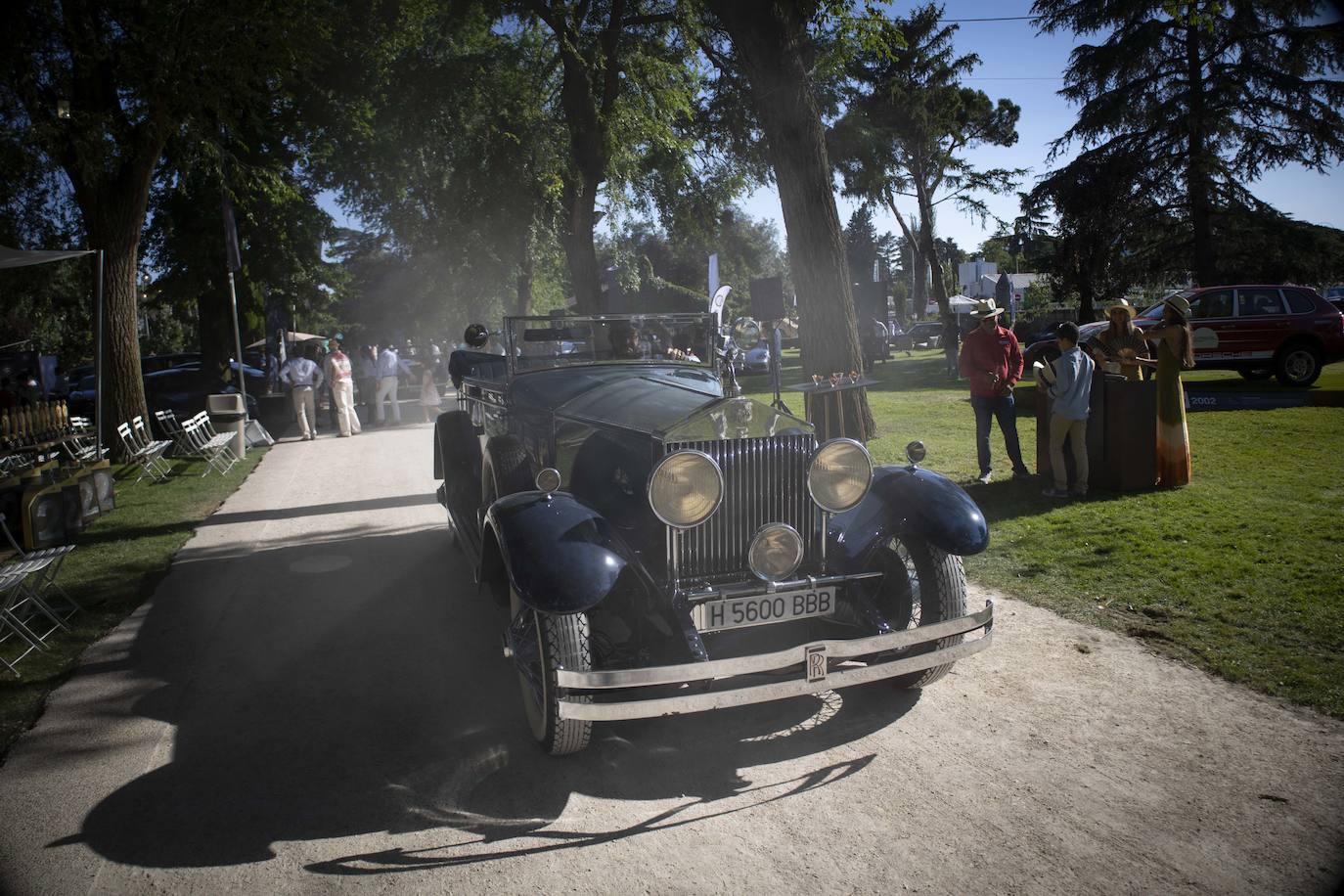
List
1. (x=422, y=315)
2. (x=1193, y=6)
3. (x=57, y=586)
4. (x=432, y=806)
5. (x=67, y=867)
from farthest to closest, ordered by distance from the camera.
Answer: (x=422, y=315)
(x=1193, y=6)
(x=57, y=586)
(x=432, y=806)
(x=67, y=867)

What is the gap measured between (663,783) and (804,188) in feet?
23.4

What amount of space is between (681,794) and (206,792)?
6.31 ft

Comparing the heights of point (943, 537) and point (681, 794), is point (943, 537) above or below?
above

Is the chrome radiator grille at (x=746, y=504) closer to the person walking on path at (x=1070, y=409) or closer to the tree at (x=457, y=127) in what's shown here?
the person walking on path at (x=1070, y=409)

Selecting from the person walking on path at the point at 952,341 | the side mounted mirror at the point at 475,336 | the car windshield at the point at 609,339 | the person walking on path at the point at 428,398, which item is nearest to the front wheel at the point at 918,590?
the car windshield at the point at 609,339

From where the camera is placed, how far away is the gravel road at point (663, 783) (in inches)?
110

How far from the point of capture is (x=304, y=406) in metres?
15.5

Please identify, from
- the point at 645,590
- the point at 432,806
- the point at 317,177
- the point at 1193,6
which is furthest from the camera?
the point at 317,177

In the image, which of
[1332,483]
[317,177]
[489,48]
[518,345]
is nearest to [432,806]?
[518,345]

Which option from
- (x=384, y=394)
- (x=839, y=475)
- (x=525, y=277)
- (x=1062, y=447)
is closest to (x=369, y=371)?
(x=384, y=394)

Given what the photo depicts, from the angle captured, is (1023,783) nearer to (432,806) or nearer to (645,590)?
(645,590)

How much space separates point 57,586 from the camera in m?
5.82

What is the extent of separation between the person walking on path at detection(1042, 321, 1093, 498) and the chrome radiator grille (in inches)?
171

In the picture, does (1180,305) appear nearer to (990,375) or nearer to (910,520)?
(990,375)
